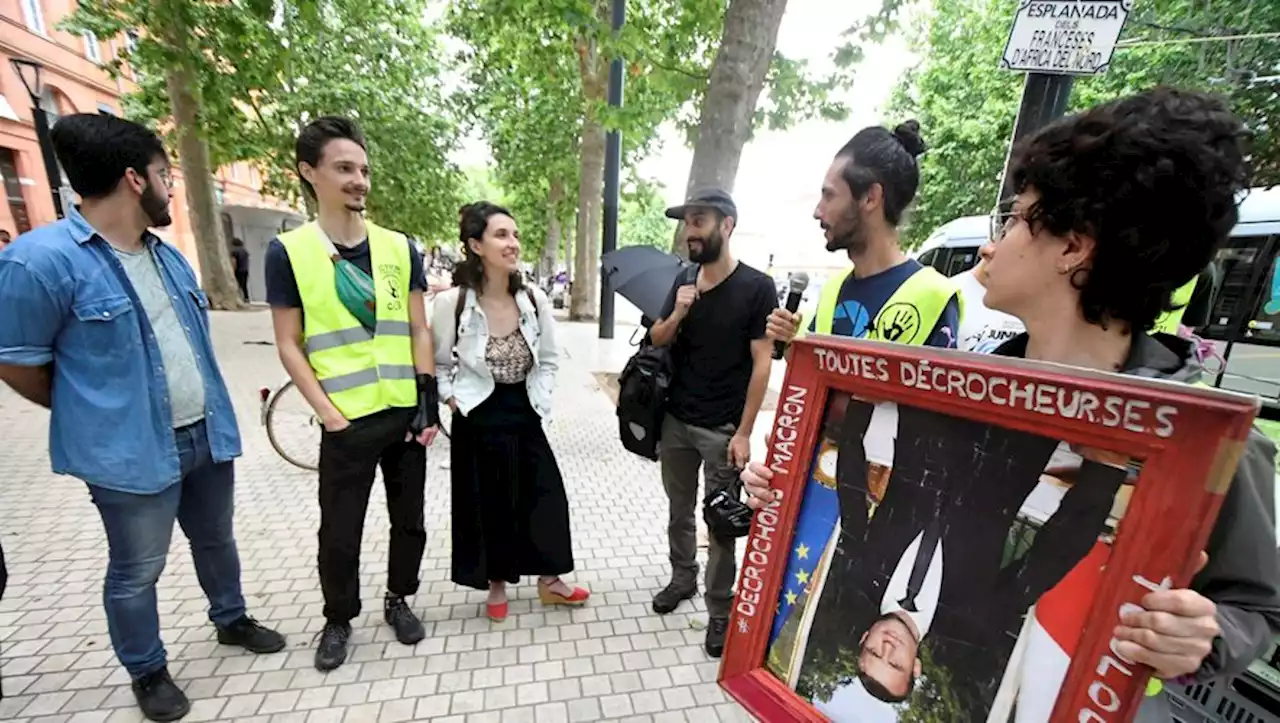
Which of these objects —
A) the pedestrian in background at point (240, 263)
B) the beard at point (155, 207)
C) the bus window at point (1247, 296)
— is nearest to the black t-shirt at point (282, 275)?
the beard at point (155, 207)

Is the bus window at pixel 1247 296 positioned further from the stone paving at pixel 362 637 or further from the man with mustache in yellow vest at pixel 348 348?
the man with mustache in yellow vest at pixel 348 348

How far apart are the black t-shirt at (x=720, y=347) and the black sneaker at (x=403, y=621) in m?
1.68

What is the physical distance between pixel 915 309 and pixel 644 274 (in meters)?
2.74

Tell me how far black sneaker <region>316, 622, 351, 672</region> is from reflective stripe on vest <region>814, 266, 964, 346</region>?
2681 mm

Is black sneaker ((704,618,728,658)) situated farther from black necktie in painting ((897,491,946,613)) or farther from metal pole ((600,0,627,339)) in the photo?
metal pole ((600,0,627,339))

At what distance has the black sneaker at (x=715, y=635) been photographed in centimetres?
262

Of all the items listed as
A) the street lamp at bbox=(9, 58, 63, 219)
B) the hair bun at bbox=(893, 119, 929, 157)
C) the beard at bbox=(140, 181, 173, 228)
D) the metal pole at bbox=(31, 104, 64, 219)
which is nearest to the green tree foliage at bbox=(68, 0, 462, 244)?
the street lamp at bbox=(9, 58, 63, 219)

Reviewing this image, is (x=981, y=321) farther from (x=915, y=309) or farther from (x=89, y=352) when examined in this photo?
(x=89, y=352)

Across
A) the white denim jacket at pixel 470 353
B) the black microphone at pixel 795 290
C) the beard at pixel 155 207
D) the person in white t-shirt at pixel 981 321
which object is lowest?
the white denim jacket at pixel 470 353

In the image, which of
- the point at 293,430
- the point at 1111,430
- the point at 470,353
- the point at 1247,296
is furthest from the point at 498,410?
the point at 1247,296

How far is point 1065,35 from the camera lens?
2.22m

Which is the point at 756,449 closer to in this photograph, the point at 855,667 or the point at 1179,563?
the point at 855,667

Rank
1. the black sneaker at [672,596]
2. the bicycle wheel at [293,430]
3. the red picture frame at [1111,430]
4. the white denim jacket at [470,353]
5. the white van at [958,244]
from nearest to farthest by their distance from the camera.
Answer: the red picture frame at [1111,430], the white denim jacket at [470,353], the black sneaker at [672,596], the bicycle wheel at [293,430], the white van at [958,244]

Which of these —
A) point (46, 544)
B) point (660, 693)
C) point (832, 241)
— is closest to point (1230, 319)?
point (832, 241)
